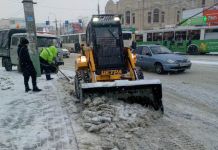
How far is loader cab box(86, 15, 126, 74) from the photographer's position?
7.16 m

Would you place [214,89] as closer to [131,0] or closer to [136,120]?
[136,120]

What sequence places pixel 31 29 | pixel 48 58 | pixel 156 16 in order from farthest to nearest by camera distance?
1. pixel 156 16
2. pixel 31 29
3. pixel 48 58

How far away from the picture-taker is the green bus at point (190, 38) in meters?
24.5

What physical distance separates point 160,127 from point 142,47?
960cm

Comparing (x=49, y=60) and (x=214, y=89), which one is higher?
(x=49, y=60)

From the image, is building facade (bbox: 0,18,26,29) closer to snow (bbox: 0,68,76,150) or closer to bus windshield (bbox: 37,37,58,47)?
bus windshield (bbox: 37,37,58,47)

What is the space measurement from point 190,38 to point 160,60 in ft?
47.6

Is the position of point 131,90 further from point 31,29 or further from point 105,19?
point 31,29

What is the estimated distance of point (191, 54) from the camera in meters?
26.4

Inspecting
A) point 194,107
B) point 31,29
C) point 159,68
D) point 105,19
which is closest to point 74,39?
point 159,68

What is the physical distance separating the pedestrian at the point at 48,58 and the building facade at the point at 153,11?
42600 millimetres

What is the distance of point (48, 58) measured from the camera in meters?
10.9

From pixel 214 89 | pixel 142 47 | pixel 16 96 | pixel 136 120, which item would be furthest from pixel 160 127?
pixel 142 47

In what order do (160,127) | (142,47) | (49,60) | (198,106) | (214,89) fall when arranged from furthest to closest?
(142,47) → (49,60) → (214,89) → (198,106) → (160,127)
